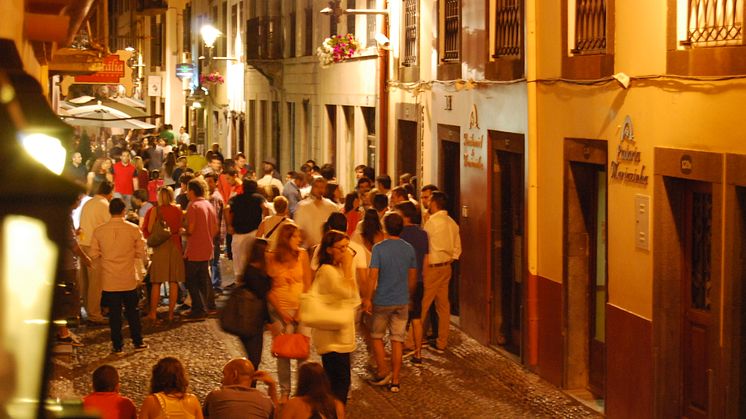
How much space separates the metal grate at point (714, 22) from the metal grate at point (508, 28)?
3.92 m

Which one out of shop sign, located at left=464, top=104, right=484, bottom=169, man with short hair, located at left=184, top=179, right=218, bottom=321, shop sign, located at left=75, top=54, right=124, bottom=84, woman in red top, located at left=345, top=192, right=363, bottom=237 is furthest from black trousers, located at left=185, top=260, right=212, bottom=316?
shop sign, located at left=75, top=54, right=124, bottom=84

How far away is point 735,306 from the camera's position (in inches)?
A: 355

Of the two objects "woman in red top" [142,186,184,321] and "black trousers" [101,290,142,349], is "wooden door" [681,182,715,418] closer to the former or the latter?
"black trousers" [101,290,142,349]

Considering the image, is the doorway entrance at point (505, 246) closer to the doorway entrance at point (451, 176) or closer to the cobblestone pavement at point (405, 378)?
the cobblestone pavement at point (405, 378)

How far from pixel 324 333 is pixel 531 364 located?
11.4 feet

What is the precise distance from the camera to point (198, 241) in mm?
15766

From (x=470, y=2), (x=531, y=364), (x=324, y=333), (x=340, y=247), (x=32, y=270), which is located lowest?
(x=531, y=364)

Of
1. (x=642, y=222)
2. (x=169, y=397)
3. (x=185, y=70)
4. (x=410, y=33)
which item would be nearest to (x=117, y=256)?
(x=642, y=222)

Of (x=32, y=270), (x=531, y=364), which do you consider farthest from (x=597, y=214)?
(x=32, y=270)

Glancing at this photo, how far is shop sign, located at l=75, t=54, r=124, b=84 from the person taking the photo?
26.1 metres

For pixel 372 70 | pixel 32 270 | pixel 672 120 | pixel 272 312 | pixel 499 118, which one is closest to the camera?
pixel 32 270

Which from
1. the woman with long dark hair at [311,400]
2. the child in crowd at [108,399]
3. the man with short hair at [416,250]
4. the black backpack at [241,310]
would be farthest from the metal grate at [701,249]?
the child in crowd at [108,399]

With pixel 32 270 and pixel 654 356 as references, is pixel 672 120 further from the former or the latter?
pixel 32 270

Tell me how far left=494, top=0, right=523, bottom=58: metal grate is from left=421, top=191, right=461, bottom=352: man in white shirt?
5.94 feet
